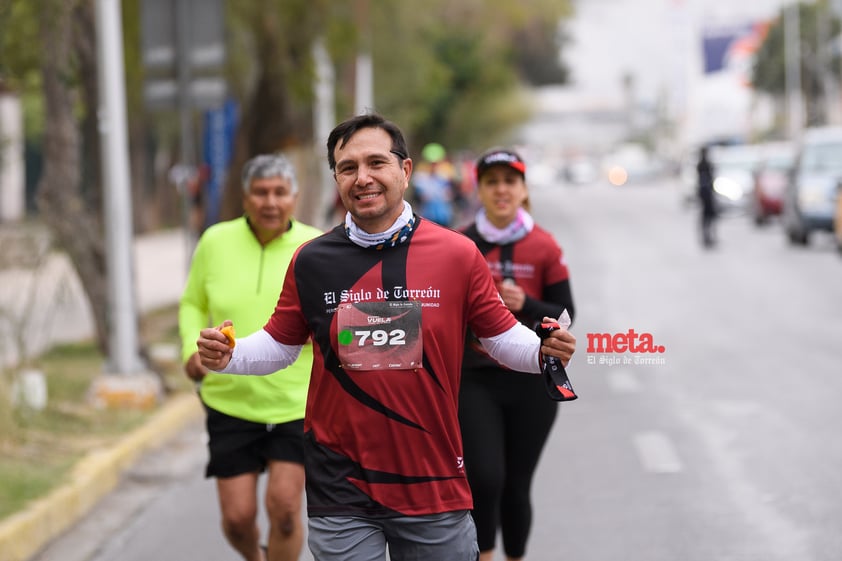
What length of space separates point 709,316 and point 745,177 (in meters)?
23.3

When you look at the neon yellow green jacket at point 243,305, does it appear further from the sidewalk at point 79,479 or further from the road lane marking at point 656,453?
the road lane marking at point 656,453

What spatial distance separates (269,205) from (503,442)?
4.46 ft

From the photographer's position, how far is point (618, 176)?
88188mm

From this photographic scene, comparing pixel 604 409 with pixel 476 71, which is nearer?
pixel 604 409

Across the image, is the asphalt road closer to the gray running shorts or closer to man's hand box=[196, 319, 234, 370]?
the gray running shorts

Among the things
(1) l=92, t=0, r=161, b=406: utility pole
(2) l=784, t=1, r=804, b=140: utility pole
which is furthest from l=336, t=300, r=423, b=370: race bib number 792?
(2) l=784, t=1, r=804, b=140: utility pole

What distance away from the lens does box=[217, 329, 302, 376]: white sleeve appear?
443 cm

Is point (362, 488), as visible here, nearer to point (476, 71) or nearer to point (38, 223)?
point (38, 223)

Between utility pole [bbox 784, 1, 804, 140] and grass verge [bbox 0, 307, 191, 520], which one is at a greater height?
utility pole [bbox 784, 1, 804, 140]

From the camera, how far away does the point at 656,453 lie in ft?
32.2

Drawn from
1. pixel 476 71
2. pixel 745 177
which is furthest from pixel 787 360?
pixel 476 71

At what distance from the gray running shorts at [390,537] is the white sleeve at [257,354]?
50cm

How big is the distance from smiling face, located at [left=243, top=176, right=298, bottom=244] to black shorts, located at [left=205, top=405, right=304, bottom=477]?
769mm

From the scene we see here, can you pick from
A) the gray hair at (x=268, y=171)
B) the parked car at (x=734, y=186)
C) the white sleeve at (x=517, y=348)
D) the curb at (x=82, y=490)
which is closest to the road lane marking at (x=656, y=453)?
the curb at (x=82, y=490)
